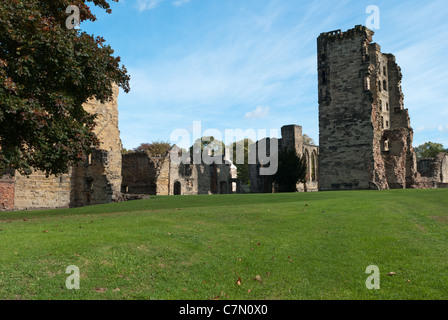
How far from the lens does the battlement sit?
3253 cm

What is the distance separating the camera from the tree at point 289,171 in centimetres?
3744

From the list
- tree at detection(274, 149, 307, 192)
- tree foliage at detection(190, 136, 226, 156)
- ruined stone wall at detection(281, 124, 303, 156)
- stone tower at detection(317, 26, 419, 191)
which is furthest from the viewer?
A: tree foliage at detection(190, 136, 226, 156)

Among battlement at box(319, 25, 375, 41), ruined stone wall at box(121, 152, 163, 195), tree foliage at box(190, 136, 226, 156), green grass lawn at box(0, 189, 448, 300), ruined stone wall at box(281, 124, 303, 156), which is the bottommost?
green grass lawn at box(0, 189, 448, 300)

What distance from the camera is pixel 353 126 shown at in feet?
108

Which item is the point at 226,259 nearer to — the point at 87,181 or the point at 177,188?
the point at 87,181

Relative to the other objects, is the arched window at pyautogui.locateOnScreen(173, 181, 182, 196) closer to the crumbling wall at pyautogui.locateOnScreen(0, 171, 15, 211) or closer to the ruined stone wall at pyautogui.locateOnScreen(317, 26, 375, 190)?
the ruined stone wall at pyautogui.locateOnScreen(317, 26, 375, 190)

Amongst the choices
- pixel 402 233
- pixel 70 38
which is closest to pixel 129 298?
pixel 402 233

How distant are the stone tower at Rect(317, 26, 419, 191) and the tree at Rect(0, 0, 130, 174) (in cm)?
2548

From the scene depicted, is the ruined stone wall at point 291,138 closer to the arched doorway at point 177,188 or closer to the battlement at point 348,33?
the battlement at point 348,33

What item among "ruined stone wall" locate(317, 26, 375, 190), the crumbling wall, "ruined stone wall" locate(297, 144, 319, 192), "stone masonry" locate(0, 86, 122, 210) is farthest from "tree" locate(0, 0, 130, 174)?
"ruined stone wall" locate(297, 144, 319, 192)

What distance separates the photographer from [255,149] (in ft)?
151

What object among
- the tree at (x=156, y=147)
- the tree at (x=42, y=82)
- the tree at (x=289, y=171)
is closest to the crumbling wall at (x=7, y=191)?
the tree at (x=42, y=82)

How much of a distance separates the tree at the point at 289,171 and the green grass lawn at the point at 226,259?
26.3 metres
